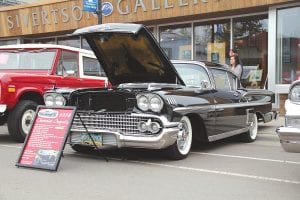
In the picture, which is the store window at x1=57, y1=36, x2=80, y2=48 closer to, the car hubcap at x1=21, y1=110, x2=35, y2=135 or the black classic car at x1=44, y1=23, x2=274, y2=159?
the car hubcap at x1=21, y1=110, x2=35, y2=135

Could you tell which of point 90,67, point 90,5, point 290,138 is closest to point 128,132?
point 290,138

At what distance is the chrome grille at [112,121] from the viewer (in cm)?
662

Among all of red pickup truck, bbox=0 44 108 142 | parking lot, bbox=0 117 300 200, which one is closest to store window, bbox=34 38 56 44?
red pickup truck, bbox=0 44 108 142

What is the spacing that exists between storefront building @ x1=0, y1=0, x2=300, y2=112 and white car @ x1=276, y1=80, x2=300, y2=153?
27.9ft

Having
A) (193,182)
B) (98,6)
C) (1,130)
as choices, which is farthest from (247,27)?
(193,182)

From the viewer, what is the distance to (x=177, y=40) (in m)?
16.9

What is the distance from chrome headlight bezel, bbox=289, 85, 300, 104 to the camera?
17.1 ft

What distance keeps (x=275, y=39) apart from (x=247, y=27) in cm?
146

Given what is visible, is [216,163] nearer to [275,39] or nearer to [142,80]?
[142,80]

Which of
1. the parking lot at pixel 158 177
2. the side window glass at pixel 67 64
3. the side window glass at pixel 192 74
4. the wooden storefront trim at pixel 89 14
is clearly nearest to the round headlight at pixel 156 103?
the parking lot at pixel 158 177

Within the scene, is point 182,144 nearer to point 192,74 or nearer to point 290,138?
point 192,74

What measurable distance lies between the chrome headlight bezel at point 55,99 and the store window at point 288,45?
809cm

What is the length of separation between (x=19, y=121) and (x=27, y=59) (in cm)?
191

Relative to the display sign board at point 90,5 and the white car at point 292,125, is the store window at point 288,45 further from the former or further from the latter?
the white car at point 292,125
